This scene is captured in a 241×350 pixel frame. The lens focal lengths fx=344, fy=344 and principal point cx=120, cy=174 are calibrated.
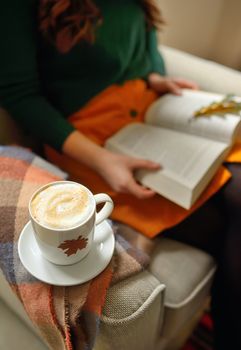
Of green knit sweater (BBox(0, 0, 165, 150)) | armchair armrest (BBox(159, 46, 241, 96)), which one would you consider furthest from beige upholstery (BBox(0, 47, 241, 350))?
green knit sweater (BBox(0, 0, 165, 150))

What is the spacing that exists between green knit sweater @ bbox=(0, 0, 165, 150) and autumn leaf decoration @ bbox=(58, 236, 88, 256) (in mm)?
338

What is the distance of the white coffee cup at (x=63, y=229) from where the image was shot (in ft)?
1.32

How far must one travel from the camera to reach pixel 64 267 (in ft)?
1.52

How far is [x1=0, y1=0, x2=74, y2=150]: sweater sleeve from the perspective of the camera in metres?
0.66

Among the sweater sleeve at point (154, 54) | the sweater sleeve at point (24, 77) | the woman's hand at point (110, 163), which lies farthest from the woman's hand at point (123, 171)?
the sweater sleeve at point (154, 54)

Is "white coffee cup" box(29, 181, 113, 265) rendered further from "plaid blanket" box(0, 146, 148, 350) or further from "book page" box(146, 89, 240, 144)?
"book page" box(146, 89, 240, 144)

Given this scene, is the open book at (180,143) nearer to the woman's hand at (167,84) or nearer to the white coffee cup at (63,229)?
A: the woman's hand at (167,84)

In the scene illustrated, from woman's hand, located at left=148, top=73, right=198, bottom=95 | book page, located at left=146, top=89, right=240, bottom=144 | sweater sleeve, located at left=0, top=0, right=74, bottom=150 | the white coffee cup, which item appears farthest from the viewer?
woman's hand, located at left=148, top=73, right=198, bottom=95

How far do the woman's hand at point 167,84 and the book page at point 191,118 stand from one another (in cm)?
2

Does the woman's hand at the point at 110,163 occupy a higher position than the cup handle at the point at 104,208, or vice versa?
the cup handle at the point at 104,208

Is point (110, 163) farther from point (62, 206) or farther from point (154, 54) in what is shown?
point (154, 54)

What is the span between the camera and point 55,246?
420 mm

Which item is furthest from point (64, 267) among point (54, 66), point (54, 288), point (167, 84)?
point (167, 84)

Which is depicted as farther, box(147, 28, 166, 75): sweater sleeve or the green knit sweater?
box(147, 28, 166, 75): sweater sleeve
